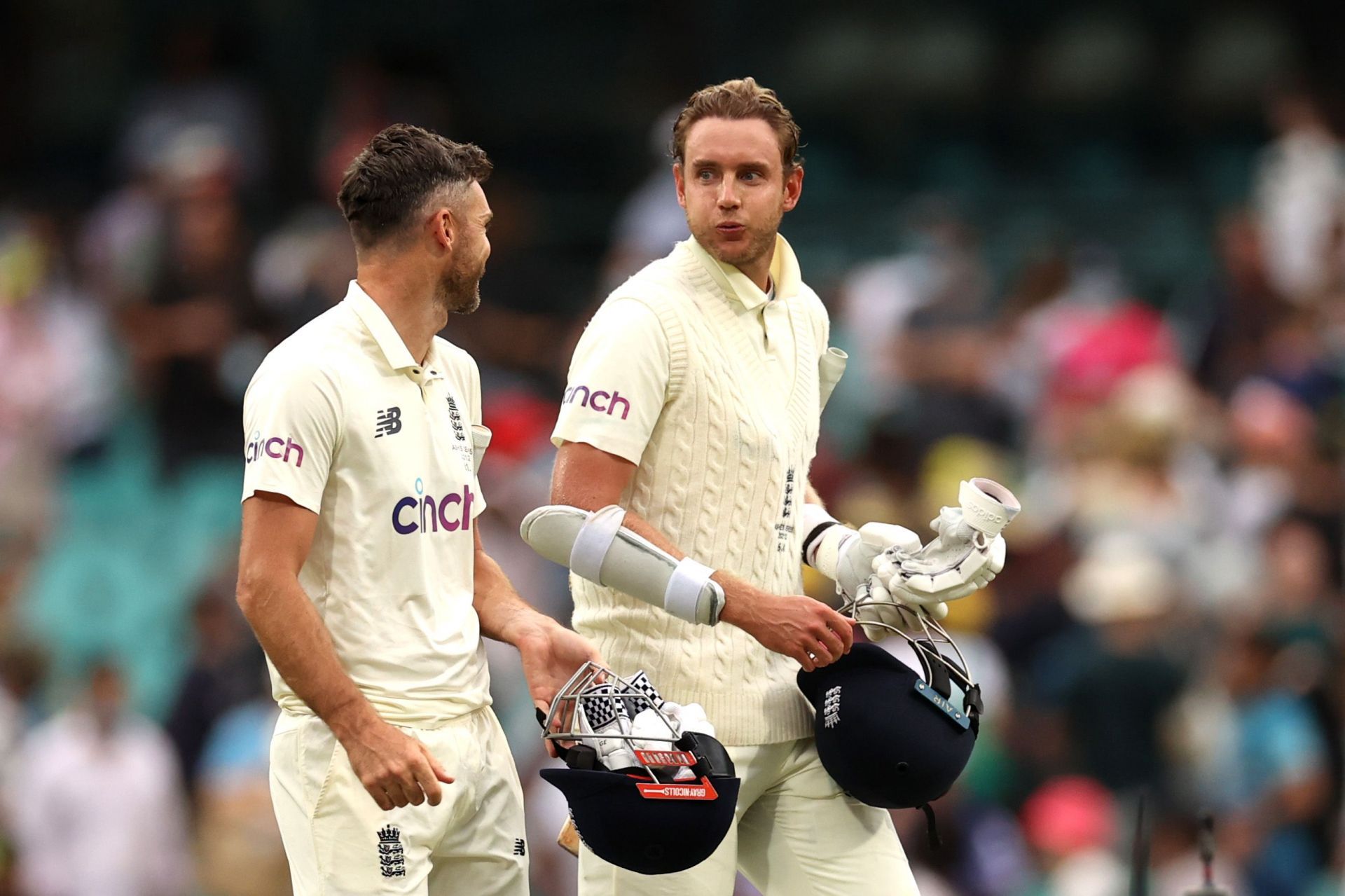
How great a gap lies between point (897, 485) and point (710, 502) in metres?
5.39

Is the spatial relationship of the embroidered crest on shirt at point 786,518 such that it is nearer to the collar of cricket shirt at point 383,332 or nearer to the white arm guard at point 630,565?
the white arm guard at point 630,565

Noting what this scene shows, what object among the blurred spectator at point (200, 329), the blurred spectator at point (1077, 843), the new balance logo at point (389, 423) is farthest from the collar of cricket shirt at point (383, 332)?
the blurred spectator at point (200, 329)

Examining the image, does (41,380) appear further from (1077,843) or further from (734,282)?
(734,282)

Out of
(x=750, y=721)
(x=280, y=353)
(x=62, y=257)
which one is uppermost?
(x=62, y=257)

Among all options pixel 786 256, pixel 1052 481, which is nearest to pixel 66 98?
pixel 1052 481

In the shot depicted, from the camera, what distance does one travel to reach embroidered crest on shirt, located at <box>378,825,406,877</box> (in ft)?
13.9

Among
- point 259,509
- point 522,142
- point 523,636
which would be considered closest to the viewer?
point 259,509

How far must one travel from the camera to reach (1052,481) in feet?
34.9

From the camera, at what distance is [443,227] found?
14.5 ft

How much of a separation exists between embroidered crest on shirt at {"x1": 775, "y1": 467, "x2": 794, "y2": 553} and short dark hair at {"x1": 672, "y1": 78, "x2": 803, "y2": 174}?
0.74m

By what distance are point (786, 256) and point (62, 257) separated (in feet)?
28.9

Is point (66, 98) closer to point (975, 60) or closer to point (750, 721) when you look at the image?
point (975, 60)

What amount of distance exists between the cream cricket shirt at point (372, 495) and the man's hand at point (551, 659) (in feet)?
0.46

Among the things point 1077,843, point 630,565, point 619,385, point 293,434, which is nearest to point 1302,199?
point 1077,843
